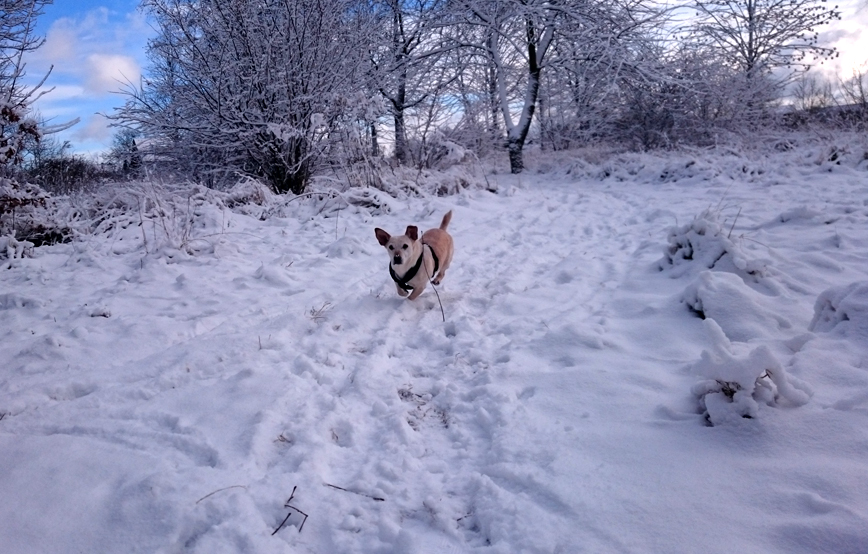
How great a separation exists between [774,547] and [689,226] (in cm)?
361

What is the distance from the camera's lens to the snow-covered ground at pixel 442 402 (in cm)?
161

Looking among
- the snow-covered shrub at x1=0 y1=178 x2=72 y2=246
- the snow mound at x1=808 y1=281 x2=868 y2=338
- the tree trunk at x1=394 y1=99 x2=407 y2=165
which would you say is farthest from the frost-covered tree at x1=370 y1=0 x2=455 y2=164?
the snow mound at x1=808 y1=281 x2=868 y2=338

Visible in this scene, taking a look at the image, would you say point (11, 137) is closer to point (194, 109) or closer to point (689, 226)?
point (194, 109)

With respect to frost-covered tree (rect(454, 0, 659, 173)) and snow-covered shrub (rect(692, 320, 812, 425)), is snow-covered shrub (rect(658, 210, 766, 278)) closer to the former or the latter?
snow-covered shrub (rect(692, 320, 812, 425))

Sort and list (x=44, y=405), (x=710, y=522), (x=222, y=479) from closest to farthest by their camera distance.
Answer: (x=710, y=522) → (x=222, y=479) → (x=44, y=405)

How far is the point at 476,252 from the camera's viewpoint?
18.8 feet

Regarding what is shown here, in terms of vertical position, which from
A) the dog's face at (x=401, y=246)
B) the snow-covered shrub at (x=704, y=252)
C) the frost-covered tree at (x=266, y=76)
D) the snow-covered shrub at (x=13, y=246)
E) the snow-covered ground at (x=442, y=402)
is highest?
the frost-covered tree at (x=266, y=76)

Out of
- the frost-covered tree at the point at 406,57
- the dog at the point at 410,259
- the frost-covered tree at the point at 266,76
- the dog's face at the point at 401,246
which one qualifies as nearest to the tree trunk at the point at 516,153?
the frost-covered tree at the point at 406,57

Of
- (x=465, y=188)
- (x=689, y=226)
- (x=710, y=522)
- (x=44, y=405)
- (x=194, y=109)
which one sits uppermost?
(x=194, y=109)

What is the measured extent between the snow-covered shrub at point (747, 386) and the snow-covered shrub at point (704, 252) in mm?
2070

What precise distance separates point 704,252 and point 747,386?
2638mm

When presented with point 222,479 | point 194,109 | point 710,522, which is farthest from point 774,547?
point 194,109

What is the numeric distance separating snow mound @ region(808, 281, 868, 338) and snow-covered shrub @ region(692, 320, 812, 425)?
909 mm

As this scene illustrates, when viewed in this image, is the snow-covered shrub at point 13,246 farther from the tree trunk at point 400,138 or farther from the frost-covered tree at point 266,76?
the tree trunk at point 400,138
